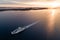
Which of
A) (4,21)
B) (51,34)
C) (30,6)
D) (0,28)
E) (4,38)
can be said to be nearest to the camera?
(4,38)

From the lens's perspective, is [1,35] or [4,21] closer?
[1,35]

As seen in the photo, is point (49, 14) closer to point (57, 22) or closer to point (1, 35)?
point (57, 22)

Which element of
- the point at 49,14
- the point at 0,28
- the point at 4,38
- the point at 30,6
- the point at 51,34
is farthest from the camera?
the point at 30,6

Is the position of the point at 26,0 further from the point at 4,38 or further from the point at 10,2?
the point at 4,38

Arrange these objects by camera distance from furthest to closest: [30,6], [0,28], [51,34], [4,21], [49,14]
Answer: [30,6] → [49,14] → [4,21] → [0,28] → [51,34]

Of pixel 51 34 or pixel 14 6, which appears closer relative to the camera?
pixel 51 34

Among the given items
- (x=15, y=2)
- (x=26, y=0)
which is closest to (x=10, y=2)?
(x=15, y=2)

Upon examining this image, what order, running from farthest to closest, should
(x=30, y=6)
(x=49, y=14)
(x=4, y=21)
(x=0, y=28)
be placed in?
(x=30, y=6)
(x=49, y=14)
(x=4, y=21)
(x=0, y=28)

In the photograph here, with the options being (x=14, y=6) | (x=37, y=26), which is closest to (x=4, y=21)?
(x=37, y=26)
